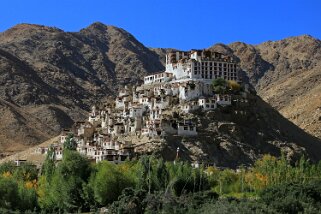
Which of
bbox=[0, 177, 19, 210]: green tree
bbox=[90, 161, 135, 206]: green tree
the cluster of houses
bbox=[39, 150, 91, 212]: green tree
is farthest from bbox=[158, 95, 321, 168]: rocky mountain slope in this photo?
bbox=[0, 177, 19, 210]: green tree

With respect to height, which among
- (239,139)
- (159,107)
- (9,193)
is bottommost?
(9,193)

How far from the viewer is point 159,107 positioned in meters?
92.1

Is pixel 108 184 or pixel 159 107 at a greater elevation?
pixel 159 107

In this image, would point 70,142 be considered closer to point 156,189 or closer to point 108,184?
point 156,189

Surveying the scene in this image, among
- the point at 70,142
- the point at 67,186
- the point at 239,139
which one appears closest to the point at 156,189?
the point at 67,186

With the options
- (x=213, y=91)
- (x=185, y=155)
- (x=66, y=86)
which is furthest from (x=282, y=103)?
(x=185, y=155)

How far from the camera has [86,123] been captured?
101 metres

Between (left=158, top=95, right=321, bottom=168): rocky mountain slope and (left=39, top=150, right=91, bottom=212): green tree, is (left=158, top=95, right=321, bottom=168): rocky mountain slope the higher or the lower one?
the higher one

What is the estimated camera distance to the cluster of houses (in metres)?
85.2

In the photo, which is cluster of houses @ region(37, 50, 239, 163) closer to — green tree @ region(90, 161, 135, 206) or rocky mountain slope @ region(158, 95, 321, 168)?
rocky mountain slope @ region(158, 95, 321, 168)

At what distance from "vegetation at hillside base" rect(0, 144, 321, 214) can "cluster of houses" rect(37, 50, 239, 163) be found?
10.4 meters

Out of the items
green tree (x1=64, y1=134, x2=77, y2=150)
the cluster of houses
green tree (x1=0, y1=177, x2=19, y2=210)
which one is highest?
the cluster of houses

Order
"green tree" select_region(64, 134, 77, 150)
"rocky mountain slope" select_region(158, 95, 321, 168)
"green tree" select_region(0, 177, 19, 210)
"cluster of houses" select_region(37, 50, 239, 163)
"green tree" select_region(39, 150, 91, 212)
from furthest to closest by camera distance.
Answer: "cluster of houses" select_region(37, 50, 239, 163), "green tree" select_region(64, 134, 77, 150), "rocky mountain slope" select_region(158, 95, 321, 168), "green tree" select_region(39, 150, 91, 212), "green tree" select_region(0, 177, 19, 210)

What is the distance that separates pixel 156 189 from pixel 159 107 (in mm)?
30758
